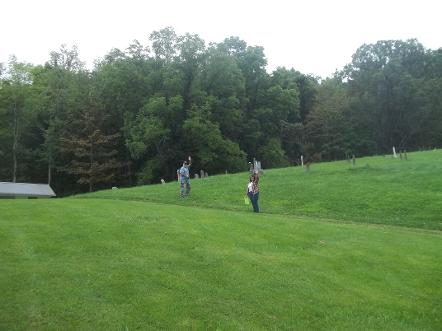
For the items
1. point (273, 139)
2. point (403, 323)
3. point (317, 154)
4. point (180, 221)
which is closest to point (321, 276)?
point (403, 323)

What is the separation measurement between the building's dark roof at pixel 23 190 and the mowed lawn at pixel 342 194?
1009 centimetres

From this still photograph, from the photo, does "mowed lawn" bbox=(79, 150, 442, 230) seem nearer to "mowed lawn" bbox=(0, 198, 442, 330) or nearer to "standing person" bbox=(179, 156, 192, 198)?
"standing person" bbox=(179, 156, 192, 198)

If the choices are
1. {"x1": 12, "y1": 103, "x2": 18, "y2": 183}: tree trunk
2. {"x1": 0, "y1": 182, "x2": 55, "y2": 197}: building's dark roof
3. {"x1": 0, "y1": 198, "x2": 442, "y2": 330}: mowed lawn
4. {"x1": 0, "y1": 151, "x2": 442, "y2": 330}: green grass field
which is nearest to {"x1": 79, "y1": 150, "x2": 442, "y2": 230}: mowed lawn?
{"x1": 0, "y1": 151, "x2": 442, "y2": 330}: green grass field

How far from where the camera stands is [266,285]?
468 inches

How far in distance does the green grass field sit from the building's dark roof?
2243 centimetres

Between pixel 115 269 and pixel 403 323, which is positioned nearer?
pixel 403 323

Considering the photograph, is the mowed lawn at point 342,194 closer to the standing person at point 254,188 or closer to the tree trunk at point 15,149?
the standing person at point 254,188

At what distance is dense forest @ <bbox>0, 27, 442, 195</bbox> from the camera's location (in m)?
63.6

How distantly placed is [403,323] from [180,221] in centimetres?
1031

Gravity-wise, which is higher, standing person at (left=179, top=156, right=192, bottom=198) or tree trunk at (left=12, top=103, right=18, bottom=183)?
tree trunk at (left=12, top=103, right=18, bottom=183)

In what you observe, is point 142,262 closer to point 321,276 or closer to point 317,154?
point 321,276

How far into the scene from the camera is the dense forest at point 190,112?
209 feet

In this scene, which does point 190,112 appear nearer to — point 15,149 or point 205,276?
point 15,149

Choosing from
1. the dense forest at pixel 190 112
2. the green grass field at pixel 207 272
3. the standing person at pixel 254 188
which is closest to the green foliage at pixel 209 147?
the dense forest at pixel 190 112
